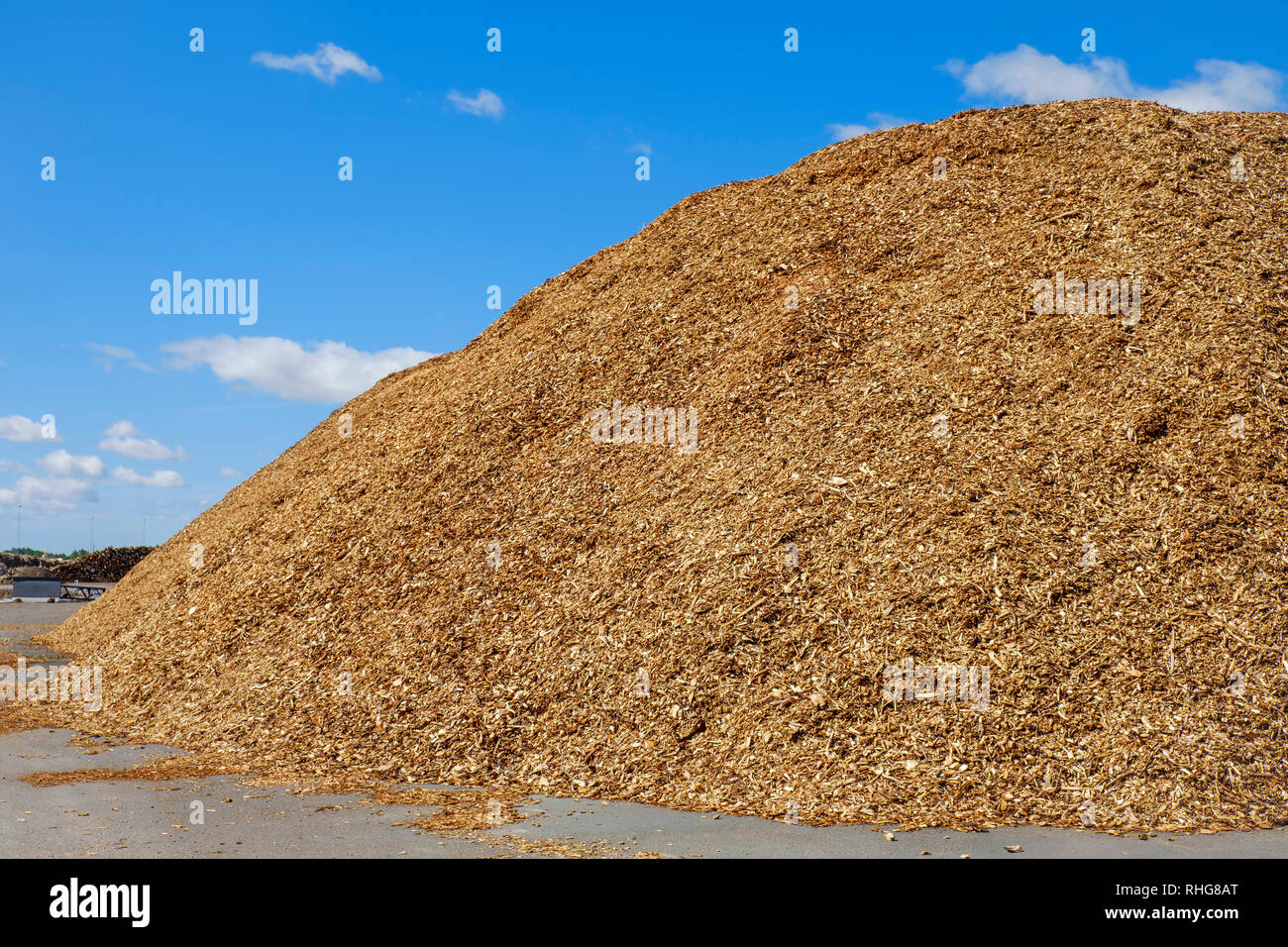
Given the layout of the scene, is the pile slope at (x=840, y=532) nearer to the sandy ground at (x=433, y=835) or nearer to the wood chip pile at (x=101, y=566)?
the sandy ground at (x=433, y=835)

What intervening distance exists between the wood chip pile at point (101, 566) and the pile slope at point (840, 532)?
17.6m

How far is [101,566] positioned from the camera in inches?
1196

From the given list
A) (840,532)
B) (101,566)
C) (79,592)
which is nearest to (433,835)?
(840,532)

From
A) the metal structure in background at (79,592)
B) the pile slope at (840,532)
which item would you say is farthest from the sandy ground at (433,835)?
the metal structure in background at (79,592)

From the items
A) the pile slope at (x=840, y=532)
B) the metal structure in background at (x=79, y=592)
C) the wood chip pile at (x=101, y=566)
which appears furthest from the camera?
the wood chip pile at (x=101, y=566)

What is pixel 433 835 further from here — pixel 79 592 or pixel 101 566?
pixel 101 566

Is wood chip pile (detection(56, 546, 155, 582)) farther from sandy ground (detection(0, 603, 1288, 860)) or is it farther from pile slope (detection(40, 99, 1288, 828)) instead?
sandy ground (detection(0, 603, 1288, 860))

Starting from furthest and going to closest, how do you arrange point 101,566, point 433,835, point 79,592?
point 101,566
point 79,592
point 433,835

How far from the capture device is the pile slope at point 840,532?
7156mm

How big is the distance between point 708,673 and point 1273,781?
4.08 m

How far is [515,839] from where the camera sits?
6203mm

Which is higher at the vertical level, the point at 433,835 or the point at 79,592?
the point at 79,592

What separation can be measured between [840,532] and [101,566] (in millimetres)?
28843

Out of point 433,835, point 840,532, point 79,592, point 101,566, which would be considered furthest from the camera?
point 101,566
